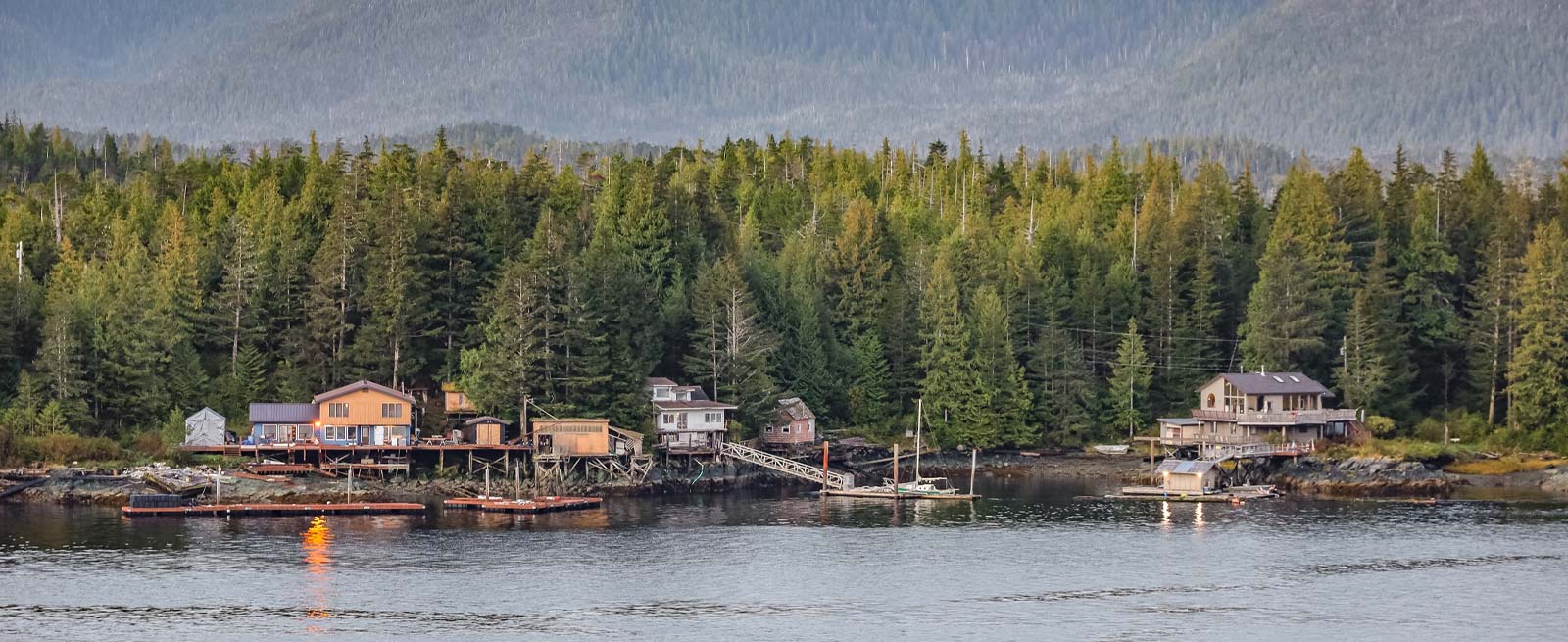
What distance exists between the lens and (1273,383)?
120125mm

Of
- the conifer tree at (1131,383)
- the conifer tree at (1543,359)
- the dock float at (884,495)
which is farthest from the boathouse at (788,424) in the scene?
the conifer tree at (1543,359)

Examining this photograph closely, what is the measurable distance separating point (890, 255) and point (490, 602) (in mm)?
71598

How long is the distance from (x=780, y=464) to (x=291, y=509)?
98.8 ft

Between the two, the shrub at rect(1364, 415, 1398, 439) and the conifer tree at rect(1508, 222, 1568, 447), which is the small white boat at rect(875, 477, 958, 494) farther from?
the conifer tree at rect(1508, 222, 1568, 447)

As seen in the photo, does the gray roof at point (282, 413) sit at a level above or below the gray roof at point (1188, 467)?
above

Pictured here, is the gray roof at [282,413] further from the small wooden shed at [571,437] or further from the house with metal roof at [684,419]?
the house with metal roof at [684,419]

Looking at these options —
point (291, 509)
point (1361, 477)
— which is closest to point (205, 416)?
point (291, 509)

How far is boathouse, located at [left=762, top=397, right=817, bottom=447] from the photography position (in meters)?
120

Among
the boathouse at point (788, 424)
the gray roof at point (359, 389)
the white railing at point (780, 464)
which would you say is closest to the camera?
the gray roof at point (359, 389)

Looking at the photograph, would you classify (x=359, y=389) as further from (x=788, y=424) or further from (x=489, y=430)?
(x=788, y=424)

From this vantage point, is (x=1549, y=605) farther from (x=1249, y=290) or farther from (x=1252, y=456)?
(x=1249, y=290)

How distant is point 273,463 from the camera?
10550 cm

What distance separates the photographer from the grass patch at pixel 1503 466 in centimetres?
11656

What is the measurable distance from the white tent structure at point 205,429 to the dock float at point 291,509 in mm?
10302
